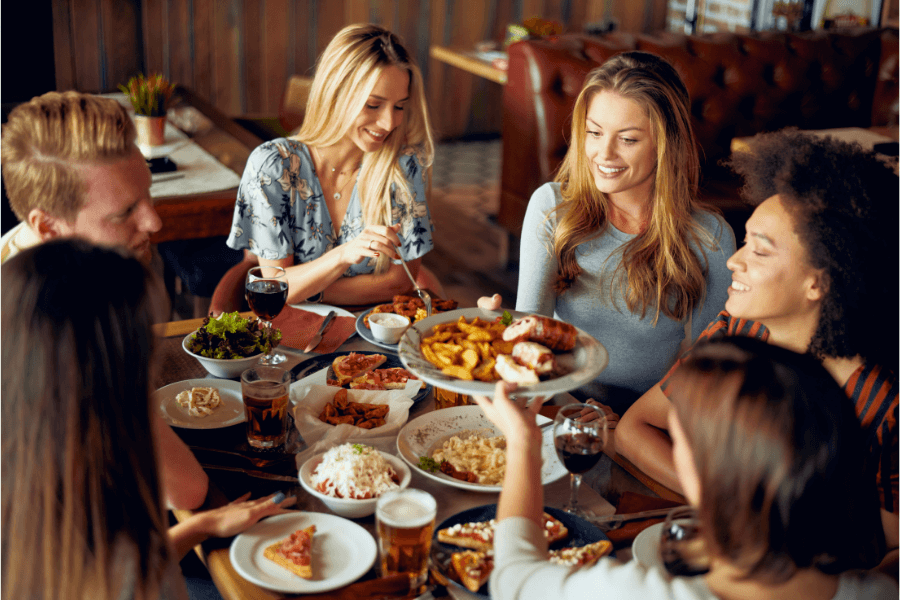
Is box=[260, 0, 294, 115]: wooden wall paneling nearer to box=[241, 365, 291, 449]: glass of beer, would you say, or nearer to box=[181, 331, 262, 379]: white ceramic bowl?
box=[181, 331, 262, 379]: white ceramic bowl

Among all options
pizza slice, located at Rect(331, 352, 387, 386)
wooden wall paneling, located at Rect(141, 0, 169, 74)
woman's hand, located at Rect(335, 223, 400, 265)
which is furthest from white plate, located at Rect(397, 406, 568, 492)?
wooden wall paneling, located at Rect(141, 0, 169, 74)

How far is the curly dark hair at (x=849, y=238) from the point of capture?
1.35 metres

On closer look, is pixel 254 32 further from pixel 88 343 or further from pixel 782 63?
pixel 88 343

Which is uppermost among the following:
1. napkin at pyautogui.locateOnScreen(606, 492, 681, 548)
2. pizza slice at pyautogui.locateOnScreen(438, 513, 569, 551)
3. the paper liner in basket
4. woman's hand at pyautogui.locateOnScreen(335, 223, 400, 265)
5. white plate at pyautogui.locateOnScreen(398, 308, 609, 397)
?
woman's hand at pyautogui.locateOnScreen(335, 223, 400, 265)

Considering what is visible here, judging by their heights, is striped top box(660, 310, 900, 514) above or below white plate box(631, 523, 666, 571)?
above

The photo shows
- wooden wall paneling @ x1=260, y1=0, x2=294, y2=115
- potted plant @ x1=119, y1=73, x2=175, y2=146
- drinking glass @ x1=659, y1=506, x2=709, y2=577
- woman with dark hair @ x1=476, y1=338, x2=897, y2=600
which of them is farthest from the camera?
wooden wall paneling @ x1=260, y1=0, x2=294, y2=115

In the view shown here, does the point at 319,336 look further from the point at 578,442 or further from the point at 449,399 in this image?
the point at 578,442

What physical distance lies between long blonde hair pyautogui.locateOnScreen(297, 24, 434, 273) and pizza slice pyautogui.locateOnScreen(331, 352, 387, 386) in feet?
1.97

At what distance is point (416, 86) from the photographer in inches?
93.0

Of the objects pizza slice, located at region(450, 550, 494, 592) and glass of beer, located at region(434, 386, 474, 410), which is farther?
glass of beer, located at region(434, 386, 474, 410)

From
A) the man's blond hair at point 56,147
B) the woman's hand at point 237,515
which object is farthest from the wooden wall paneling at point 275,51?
the woman's hand at point 237,515

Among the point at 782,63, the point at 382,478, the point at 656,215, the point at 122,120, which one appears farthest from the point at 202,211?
the point at 782,63

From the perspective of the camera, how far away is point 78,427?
0.99m

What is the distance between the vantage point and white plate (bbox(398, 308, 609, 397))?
1.21m
